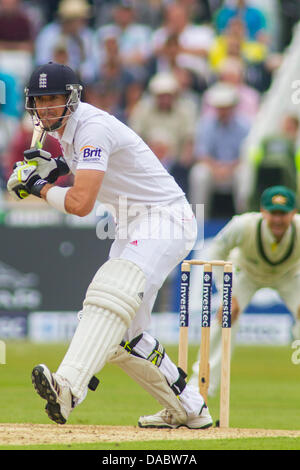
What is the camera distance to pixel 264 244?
8.59 meters

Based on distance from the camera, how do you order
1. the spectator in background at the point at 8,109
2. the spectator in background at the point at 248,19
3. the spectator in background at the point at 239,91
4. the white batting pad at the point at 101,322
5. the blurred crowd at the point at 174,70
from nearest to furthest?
the white batting pad at the point at 101,322 → the blurred crowd at the point at 174,70 → the spectator in background at the point at 8,109 → the spectator in background at the point at 239,91 → the spectator in background at the point at 248,19

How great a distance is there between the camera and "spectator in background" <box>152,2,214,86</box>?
14.6m

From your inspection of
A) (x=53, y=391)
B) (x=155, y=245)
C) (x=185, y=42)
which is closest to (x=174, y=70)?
(x=185, y=42)

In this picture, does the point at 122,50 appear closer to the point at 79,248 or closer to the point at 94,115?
the point at 79,248

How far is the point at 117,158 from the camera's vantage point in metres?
5.92

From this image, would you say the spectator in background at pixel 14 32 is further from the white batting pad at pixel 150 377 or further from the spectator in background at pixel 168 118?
the white batting pad at pixel 150 377

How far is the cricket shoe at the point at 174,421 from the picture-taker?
6320mm

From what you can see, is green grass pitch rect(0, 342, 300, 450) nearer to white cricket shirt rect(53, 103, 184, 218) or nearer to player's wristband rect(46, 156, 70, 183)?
white cricket shirt rect(53, 103, 184, 218)

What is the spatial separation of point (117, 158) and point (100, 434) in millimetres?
1569

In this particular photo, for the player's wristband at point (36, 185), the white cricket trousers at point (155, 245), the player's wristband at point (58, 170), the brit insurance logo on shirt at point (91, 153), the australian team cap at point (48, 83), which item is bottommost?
the white cricket trousers at point (155, 245)

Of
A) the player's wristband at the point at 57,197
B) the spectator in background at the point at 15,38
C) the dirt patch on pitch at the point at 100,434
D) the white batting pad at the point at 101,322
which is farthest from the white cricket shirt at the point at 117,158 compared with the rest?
the spectator in background at the point at 15,38

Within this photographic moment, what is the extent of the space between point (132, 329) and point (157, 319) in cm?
652
